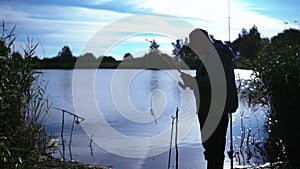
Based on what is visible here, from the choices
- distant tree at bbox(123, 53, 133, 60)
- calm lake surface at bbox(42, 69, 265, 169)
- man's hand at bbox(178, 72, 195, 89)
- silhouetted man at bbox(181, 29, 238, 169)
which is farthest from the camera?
calm lake surface at bbox(42, 69, 265, 169)

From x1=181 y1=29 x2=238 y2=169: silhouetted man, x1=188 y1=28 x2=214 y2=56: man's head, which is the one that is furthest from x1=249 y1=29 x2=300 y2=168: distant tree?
x1=188 y1=28 x2=214 y2=56: man's head

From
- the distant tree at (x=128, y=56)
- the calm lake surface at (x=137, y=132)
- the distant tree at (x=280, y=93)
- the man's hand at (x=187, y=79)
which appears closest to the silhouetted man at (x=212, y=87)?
the man's hand at (x=187, y=79)

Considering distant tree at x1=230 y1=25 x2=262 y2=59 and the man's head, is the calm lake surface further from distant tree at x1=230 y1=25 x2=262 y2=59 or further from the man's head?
the man's head

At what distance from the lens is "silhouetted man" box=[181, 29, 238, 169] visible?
366cm

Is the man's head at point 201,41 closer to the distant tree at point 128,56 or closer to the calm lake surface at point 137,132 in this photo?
the distant tree at point 128,56

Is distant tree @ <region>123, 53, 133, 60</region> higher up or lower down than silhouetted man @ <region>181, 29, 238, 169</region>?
higher up

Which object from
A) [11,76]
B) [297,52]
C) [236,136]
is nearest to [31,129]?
[11,76]

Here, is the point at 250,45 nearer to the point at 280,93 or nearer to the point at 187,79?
the point at 280,93

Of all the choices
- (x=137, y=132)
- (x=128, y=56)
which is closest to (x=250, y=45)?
(x=137, y=132)

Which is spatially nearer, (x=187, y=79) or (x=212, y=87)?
(x=212, y=87)

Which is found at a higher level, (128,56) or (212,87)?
(128,56)

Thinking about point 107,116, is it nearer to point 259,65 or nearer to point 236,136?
point 236,136

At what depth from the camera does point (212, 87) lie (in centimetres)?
368

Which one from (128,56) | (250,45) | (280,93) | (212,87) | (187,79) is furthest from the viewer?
(250,45)
